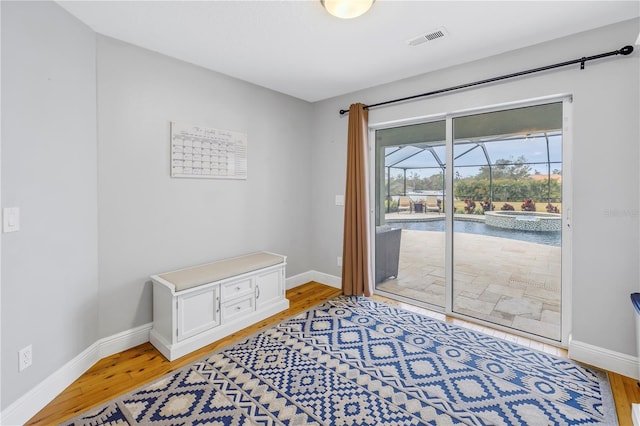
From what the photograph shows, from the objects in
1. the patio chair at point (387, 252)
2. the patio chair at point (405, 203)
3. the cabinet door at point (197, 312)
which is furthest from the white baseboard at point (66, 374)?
the patio chair at point (405, 203)

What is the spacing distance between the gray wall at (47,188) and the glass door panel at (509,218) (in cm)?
321

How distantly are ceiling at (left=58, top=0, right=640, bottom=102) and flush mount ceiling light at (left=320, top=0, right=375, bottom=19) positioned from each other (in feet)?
0.43

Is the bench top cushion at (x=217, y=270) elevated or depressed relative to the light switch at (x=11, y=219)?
depressed

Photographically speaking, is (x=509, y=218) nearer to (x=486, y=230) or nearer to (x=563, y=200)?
(x=486, y=230)

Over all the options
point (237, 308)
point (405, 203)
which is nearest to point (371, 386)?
→ point (237, 308)

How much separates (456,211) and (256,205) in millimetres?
2196

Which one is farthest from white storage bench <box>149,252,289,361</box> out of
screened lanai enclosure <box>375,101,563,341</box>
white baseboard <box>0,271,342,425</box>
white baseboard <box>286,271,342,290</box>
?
screened lanai enclosure <box>375,101,563,341</box>

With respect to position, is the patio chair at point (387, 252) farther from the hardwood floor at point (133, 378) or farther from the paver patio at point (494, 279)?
the hardwood floor at point (133, 378)

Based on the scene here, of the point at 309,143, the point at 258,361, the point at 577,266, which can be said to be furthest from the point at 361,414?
the point at 309,143

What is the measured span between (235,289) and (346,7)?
237 centimetres

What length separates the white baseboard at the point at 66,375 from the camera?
1624 millimetres

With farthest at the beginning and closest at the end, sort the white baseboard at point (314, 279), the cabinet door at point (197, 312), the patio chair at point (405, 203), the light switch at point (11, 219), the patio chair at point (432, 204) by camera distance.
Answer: the white baseboard at point (314, 279)
the patio chair at point (405, 203)
the patio chair at point (432, 204)
the cabinet door at point (197, 312)
the light switch at point (11, 219)

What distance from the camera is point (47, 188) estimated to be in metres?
1.83

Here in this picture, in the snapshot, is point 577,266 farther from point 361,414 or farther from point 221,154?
point 221,154
